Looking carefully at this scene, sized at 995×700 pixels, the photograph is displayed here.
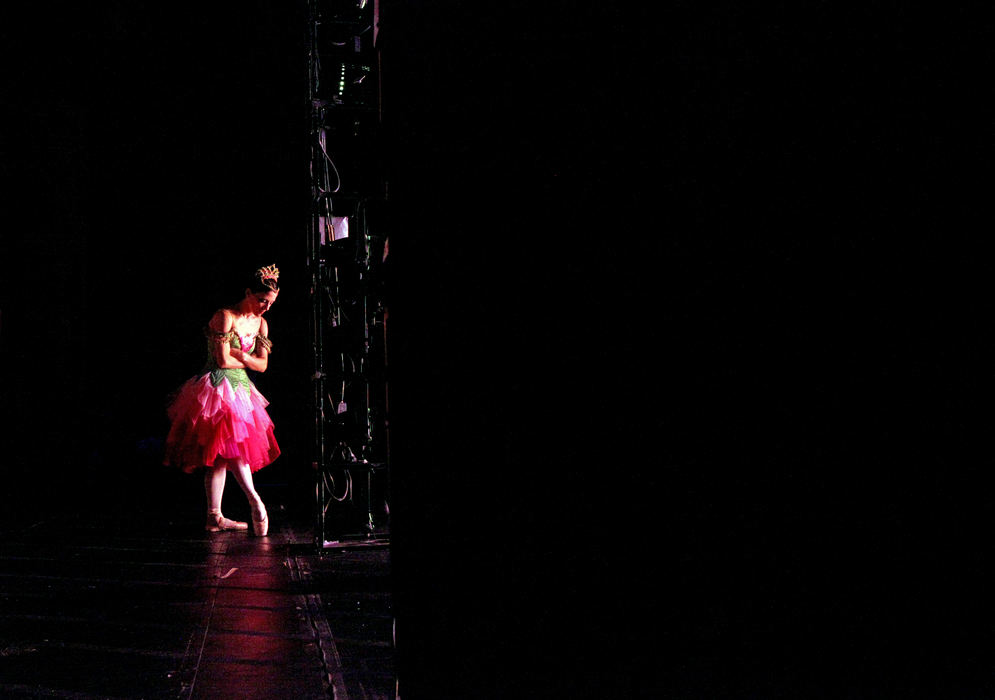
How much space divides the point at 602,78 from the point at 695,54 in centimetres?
14

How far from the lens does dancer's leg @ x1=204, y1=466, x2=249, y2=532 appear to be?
5133 millimetres

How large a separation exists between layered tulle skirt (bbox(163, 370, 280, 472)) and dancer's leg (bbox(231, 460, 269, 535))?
0.05 metres

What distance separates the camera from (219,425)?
4.95 metres

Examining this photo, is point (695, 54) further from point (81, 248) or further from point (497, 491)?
point (81, 248)

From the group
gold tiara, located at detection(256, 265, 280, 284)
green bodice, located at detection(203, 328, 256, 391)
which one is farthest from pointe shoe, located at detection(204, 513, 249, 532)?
gold tiara, located at detection(256, 265, 280, 284)

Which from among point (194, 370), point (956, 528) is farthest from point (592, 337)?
point (194, 370)

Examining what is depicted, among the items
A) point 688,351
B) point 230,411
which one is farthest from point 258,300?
point 688,351

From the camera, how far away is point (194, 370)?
7.50m

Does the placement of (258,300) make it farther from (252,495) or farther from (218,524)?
(218,524)

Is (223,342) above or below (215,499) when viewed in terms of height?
above

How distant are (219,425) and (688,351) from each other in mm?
4022

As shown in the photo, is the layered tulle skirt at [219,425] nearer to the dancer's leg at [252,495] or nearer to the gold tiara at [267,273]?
the dancer's leg at [252,495]

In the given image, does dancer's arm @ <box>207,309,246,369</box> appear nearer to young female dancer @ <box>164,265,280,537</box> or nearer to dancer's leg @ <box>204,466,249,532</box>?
young female dancer @ <box>164,265,280,537</box>

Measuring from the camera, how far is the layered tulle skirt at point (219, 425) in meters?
4.96
